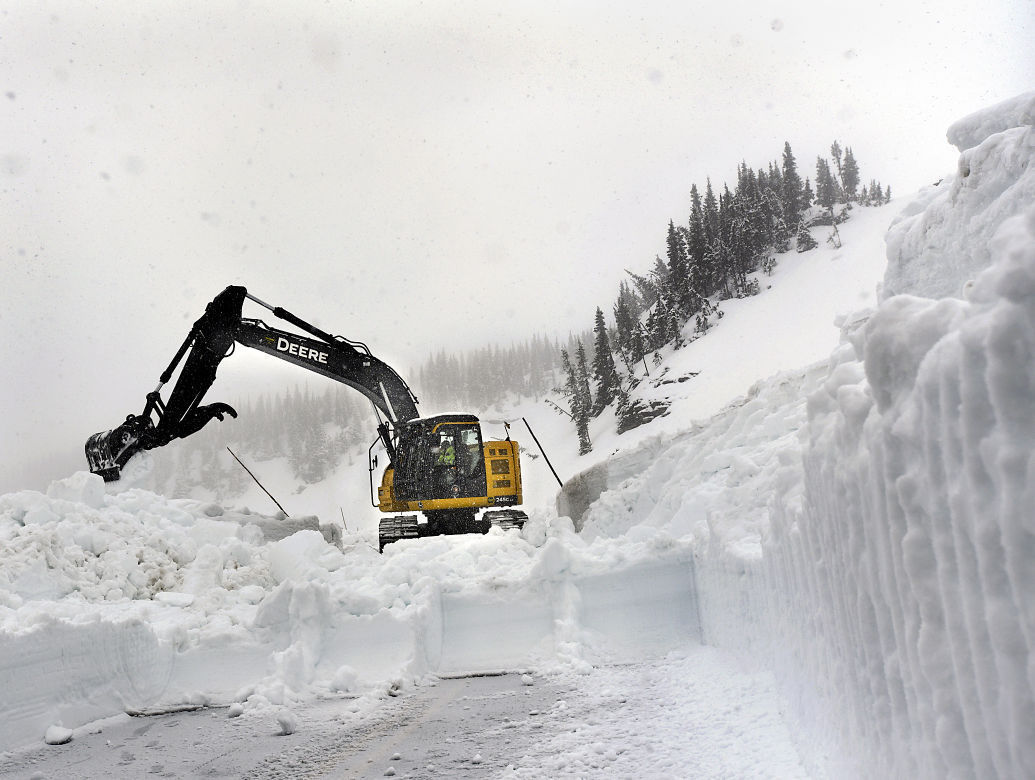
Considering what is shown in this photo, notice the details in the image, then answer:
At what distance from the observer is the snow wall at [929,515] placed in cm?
163

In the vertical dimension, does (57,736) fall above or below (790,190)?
below

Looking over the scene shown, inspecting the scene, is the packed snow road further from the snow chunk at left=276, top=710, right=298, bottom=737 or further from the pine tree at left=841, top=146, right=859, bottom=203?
the pine tree at left=841, top=146, right=859, bottom=203

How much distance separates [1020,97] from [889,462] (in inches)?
133

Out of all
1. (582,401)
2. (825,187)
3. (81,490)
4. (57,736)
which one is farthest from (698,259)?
(57,736)

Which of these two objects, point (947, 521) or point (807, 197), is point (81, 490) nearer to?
point (947, 521)

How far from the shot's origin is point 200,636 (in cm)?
705

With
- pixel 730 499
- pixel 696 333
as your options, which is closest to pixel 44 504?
pixel 730 499

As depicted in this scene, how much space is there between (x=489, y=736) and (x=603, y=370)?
60147mm

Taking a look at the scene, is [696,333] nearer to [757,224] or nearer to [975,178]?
[757,224]

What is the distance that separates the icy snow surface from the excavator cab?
3.57m

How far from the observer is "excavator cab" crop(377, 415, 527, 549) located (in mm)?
15953

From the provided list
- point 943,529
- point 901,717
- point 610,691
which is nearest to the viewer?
point 943,529

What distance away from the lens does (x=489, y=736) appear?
15.9 feet

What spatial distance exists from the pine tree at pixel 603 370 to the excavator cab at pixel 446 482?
153 ft
